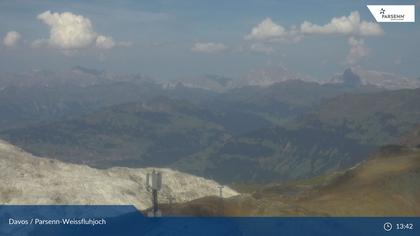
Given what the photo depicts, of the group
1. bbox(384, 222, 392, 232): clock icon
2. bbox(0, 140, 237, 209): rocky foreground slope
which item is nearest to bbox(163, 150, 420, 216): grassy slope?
bbox(384, 222, 392, 232): clock icon

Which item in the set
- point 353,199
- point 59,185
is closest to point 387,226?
point 353,199

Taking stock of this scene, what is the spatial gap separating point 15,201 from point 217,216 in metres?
52.0

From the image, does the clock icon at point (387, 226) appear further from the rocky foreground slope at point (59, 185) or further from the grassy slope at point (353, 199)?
the rocky foreground slope at point (59, 185)

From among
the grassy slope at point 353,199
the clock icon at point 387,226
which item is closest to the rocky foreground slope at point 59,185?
the grassy slope at point 353,199

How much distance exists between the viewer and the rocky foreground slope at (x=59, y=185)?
395 ft

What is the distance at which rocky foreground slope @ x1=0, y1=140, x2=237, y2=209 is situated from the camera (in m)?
120

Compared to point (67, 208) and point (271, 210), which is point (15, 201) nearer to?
point (67, 208)

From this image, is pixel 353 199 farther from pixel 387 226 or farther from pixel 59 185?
pixel 59 185

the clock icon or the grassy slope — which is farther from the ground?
the grassy slope

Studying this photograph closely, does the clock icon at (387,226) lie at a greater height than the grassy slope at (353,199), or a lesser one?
lesser

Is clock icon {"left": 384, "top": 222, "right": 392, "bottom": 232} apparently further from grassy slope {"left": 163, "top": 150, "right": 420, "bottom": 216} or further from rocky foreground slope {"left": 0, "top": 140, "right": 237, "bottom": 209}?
rocky foreground slope {"left": 0, "top": 140, "right": 237, "bottom": 209}

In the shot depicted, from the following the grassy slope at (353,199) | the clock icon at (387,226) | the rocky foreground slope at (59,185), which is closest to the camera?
the grassy slope at (353,199)

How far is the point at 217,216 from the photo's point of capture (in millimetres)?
91625

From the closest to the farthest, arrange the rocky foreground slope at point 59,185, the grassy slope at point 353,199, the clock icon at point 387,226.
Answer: the grassy slope at point 353,199, the clock icon at point 387,226, the rocky foreground slope at point 59,185
